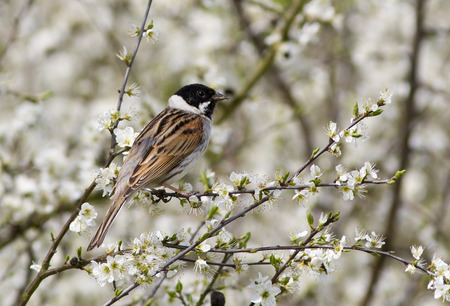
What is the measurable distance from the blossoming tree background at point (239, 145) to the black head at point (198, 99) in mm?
537

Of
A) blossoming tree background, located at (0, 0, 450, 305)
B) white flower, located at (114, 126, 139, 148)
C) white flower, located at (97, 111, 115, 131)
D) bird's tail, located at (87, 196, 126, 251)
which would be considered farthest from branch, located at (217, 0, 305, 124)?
white flower, located at (97, 111, 115, 131)

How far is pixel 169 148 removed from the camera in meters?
5.37

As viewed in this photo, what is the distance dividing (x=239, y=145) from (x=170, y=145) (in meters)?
2.72

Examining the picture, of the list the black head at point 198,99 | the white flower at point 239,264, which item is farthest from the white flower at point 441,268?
the black head at point 198,99

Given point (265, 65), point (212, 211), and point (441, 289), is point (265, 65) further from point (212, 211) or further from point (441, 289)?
point (441, 289)

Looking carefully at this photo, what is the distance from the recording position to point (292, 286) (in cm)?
361

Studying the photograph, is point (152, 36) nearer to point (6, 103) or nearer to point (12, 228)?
point (12, 228)

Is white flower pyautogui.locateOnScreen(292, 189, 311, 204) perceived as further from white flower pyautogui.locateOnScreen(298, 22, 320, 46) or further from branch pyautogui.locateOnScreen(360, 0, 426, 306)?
branch pyautogui.locateOnScreen(360, 0, 426, 306)

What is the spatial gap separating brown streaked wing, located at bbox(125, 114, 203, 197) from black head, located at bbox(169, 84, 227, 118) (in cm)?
24

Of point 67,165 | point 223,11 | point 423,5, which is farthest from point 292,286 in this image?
point 223,11

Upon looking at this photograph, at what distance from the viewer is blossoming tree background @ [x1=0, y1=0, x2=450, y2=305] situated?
3.62 m

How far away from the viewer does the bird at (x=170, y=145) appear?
4609mm

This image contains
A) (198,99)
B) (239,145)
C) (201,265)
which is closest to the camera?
(201,265)

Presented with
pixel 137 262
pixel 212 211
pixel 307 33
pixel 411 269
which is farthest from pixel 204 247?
pixel 307 33
